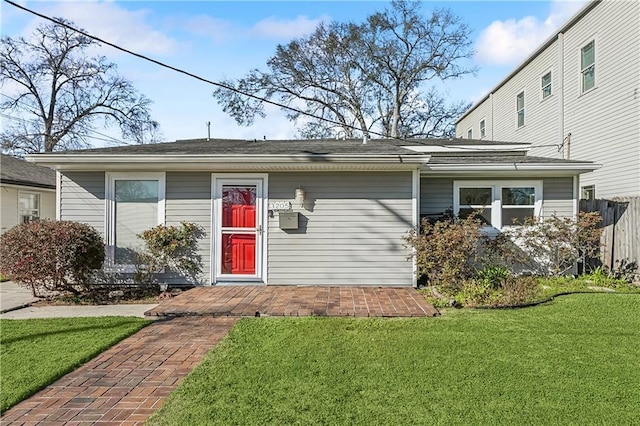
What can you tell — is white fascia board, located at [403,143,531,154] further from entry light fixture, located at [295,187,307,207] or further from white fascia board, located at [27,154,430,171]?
entry light fixture, located at [295,187,307,207]

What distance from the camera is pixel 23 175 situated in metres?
12.7

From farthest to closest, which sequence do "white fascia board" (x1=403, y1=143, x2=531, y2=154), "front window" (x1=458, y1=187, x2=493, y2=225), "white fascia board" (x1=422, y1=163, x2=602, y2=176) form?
"white fascia board" (x1=403, y1=143, x2=531, y2=154), "front window" (x1=458, y1=187, x2=493, y2=225), "white fascia board" (x1=422, y1=163, x2=602, y2=176)

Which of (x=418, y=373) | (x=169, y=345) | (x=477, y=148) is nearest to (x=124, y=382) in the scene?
(x=169, y=345)

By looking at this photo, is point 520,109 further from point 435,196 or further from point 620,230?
point 435,196

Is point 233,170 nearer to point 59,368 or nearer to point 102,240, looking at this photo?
point 102,240

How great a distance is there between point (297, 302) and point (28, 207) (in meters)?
11.2

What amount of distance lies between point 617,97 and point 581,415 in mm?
10214

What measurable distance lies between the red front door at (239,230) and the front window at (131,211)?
4.24 feet

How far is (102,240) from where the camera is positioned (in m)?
7.22

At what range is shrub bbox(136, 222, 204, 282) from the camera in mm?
7133

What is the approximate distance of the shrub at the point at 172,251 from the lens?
7.13 metres

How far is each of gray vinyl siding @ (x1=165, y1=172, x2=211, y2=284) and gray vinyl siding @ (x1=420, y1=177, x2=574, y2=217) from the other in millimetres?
4575

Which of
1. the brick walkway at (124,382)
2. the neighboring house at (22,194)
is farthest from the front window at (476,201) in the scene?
the neighboring house at (22,194)

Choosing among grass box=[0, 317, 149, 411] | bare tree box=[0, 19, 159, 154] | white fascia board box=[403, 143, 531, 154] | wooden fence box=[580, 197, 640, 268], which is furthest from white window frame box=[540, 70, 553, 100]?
bare tree box=[0, 19, 159, 154]
